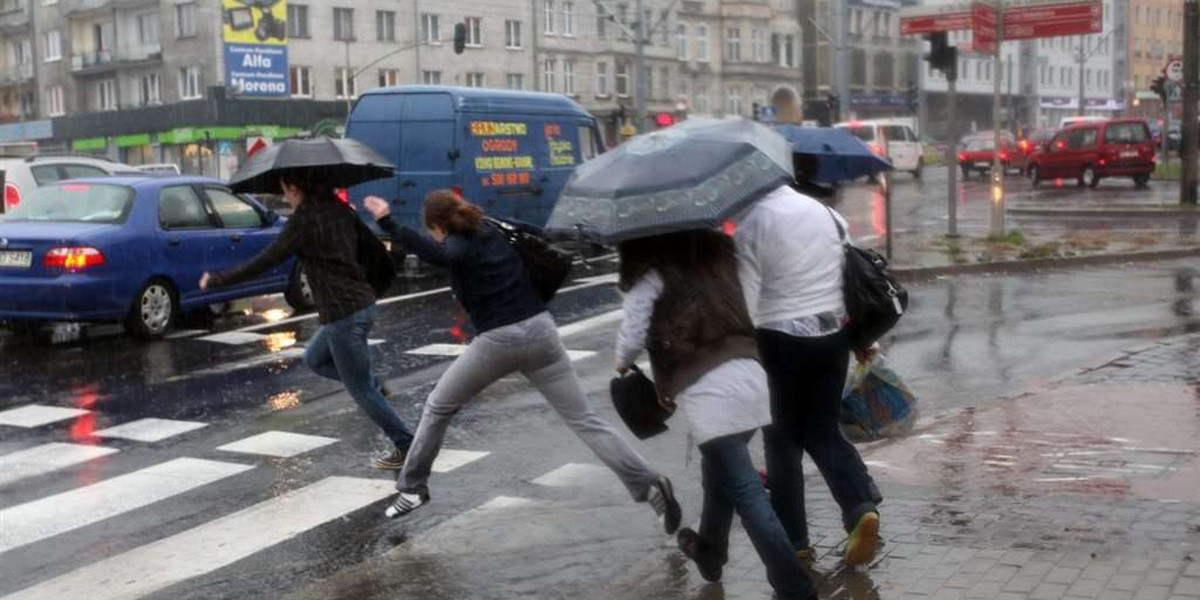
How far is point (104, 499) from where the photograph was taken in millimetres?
7703

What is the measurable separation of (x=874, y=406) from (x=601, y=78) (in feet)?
231

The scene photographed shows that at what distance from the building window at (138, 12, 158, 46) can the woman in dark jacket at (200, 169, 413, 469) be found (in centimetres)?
6161

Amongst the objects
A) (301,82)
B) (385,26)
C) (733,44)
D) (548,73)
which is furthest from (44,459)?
(733,44)

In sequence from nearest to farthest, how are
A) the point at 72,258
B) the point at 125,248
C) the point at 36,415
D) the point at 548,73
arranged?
1. the point at 36,415
2. the point at 72,258
3. the point at 125,248
4. the point at 548,73

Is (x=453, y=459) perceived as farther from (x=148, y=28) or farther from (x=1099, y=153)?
(x=148, y=28)

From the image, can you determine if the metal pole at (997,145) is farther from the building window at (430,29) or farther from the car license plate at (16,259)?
the building window at (430,29)

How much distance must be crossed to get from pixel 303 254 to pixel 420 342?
204 inches

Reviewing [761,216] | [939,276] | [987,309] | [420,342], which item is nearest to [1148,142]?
[939,276]

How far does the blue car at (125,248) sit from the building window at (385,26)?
5277 cm

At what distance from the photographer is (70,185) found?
13977mm

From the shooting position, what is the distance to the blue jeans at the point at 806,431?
18.5ft

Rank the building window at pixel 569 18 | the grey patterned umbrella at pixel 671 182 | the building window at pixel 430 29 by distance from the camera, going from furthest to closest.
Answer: the building window at pixel 569 18 < the building window at pixel 430 29 < the grey patterned umbrella at pixel 671 182

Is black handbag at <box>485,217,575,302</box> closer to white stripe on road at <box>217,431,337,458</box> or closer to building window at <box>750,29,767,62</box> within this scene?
white stripe on road at <box>217,431,337,458</box>

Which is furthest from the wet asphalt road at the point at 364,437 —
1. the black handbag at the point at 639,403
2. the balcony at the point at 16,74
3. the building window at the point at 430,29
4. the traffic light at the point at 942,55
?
the balcony at the point at 16,74
